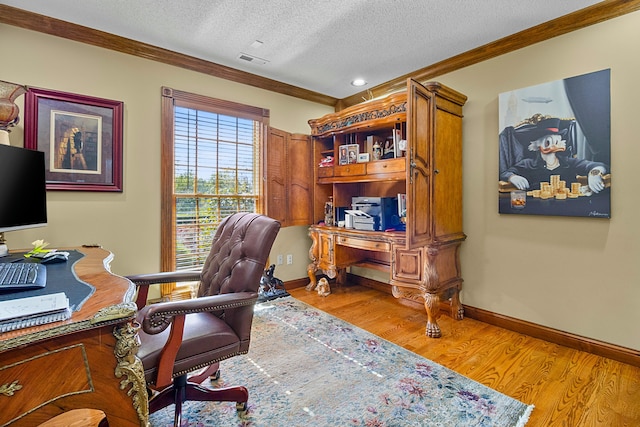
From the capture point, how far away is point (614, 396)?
6.04ft

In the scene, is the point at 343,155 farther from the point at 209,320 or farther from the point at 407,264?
the point at 209,320

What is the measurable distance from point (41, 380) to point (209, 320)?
829 millimetres

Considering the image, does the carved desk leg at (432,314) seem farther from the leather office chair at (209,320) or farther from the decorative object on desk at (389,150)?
the leather office chair at (209,320)

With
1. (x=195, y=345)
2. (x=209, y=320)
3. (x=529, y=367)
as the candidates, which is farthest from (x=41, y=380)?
(x=529, y=367)

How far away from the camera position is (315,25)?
254 cm

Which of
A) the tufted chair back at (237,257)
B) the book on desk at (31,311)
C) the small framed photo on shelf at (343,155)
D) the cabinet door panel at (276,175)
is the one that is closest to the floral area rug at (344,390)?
the tufted chair back at (237,257)

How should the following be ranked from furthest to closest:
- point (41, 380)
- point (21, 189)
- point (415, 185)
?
1. point (415, 185)
2. point (21, 189)
3. point (41, 380)

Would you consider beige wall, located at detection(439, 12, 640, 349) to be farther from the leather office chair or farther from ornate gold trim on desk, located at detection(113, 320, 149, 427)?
ornate gold trim on desk, located at detection(113, 320, 149, 427)

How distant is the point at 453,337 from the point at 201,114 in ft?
10.8

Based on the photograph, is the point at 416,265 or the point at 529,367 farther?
the point at 416,265

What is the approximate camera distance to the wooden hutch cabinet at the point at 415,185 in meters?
2.62

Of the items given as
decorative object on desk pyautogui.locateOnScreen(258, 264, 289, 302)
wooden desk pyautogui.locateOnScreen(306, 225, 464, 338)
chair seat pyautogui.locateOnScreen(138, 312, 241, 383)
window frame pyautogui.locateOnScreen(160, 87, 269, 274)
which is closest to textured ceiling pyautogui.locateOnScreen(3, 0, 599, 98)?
window frame pyautogui.locateOnScreen(160, 87, 269, 274)

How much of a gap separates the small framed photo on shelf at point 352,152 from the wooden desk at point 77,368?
9.29 feet

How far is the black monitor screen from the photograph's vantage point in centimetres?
167
